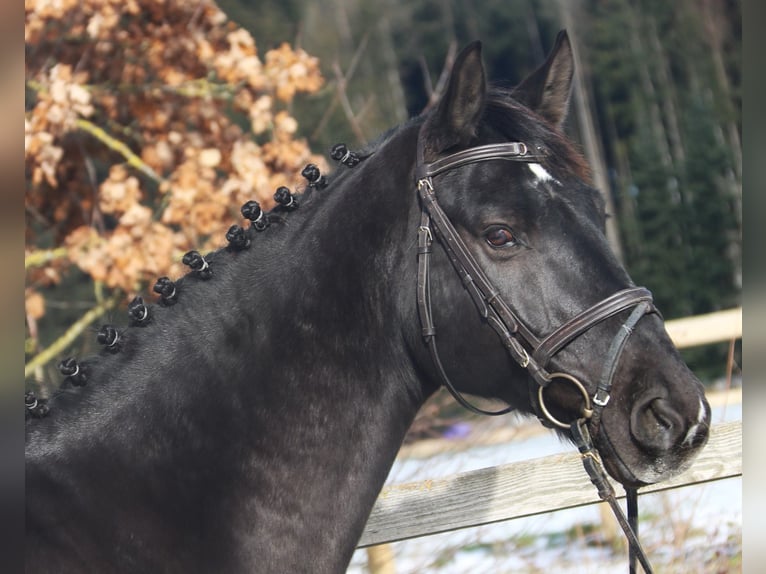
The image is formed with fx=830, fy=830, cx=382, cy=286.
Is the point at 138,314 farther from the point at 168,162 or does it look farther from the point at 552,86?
the point at 168,162

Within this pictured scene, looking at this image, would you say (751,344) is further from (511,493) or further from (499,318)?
(511,493)

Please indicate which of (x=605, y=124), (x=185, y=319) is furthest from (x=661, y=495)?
(x=605, y=124)

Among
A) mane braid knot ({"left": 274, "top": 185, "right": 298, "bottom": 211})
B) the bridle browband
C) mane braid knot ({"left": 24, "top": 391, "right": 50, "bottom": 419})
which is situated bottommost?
the bridle browband

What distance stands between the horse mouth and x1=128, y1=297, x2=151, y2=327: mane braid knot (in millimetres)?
1186

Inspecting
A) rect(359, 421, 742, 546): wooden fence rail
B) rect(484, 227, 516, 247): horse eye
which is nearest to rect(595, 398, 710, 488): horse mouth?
rect(484, 227, 516, 247): horse eye

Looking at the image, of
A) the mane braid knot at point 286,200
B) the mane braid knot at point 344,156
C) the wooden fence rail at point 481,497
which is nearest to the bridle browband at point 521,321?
the mane braid knot at point 344,156

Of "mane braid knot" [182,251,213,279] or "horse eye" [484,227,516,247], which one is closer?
"horse eye" [484,227,516,247]

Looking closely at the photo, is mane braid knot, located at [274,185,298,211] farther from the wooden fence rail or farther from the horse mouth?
the wooden fence rail

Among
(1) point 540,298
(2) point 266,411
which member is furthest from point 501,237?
(2) point 266,411

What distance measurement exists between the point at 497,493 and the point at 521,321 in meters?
1.53

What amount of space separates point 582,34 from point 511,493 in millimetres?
32099

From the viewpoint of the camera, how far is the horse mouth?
1918mm

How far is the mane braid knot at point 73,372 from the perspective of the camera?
2.06 m

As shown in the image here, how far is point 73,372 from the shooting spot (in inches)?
81.3
